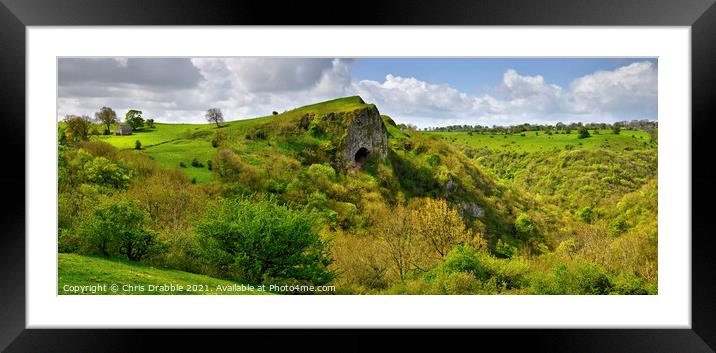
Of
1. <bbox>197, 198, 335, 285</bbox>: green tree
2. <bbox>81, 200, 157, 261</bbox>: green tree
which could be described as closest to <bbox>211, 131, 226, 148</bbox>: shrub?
<bbox>81, 200, 157, 261</bbox>: green tree

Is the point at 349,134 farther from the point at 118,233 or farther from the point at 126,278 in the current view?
the point at 126,278

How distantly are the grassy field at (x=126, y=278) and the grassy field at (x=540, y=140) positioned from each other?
5.00m

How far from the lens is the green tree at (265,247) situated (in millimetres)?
6242

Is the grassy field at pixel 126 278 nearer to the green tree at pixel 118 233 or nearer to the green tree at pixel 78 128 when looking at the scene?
the green tree at pixel 118 233

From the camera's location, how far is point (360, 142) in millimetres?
9977

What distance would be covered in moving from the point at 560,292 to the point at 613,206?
2.93 meters
